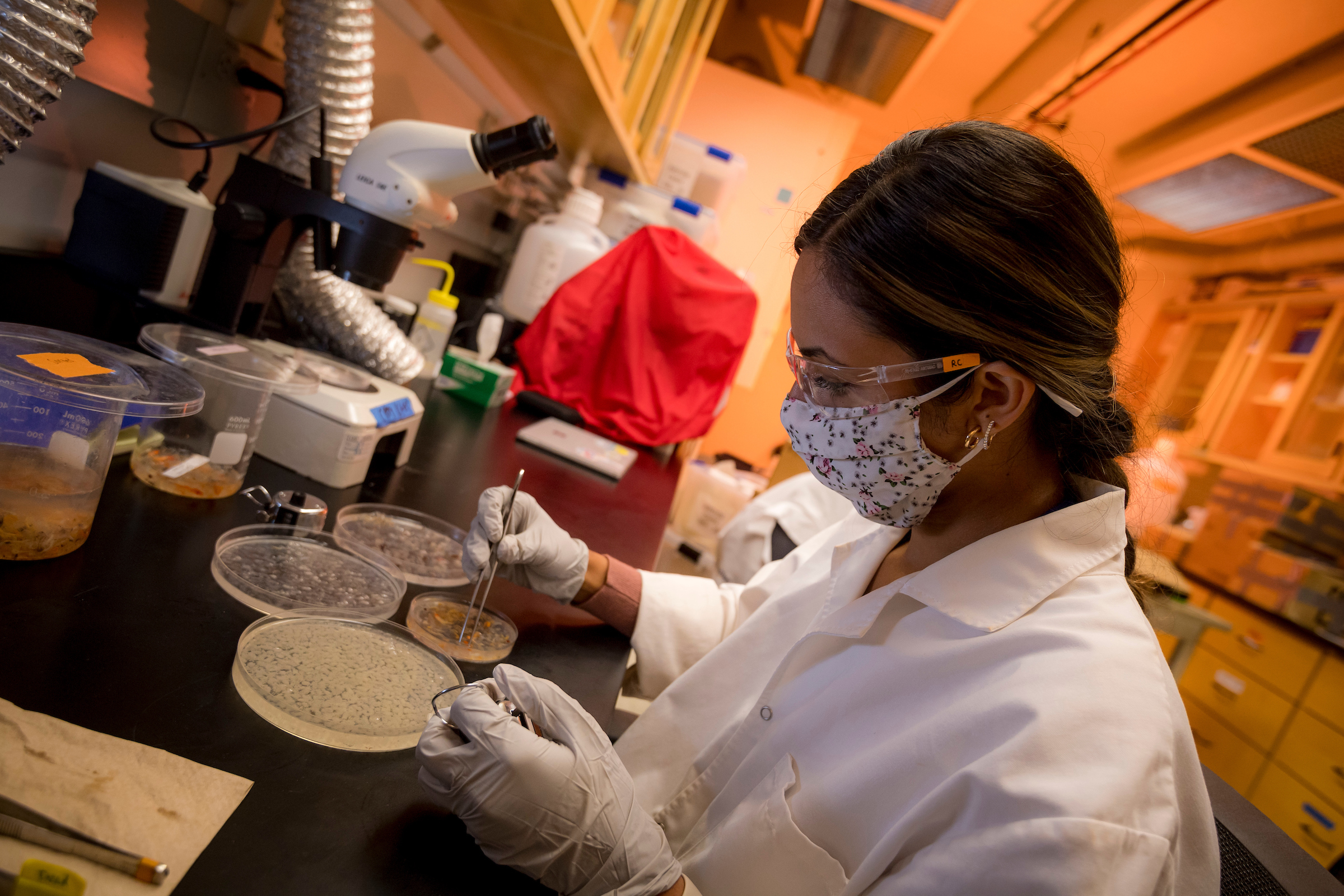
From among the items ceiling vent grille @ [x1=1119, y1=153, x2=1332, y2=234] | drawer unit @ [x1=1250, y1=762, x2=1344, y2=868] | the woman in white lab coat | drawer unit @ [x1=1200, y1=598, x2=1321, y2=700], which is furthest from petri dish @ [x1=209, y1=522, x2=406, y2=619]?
drawer unit @ [x1=1200, y1=598, x2=1321, y2=700]

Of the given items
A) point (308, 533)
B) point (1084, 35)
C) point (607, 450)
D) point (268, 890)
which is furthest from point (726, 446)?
point (268, 890)

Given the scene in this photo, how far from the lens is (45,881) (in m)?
0.38

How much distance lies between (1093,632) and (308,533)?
85 cm

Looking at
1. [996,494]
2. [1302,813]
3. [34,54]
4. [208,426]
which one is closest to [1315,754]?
[1302,813]

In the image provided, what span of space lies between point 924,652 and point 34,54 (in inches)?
40.2

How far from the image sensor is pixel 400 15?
1577 millimetres

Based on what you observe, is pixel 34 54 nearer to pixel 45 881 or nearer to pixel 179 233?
pixel 179 233

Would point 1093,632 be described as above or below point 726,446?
above

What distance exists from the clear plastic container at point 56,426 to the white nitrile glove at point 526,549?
34 centimetres

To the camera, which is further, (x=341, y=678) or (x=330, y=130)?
(x=330, y=130)

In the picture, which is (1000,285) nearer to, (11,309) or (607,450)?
(11,309)

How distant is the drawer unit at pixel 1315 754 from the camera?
11.0 ft

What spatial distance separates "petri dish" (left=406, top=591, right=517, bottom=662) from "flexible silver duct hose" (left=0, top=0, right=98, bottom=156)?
61 centimetres

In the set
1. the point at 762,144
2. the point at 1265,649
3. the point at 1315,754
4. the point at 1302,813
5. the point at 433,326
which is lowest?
the point at 1302,813
